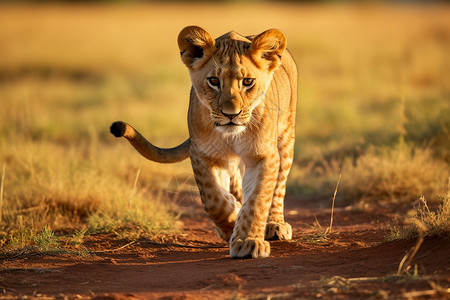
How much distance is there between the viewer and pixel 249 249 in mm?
4172

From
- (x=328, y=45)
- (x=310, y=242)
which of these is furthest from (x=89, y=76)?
(x=310, y=242)

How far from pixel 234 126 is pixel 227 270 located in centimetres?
88

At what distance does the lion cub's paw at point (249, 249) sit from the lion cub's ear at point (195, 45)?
1188mm

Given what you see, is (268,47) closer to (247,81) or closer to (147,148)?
(247,81)

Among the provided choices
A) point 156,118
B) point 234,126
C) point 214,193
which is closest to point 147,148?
point 214,193

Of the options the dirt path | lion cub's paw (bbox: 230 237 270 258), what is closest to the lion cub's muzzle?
lion cub's paw (bbox: 230 237 270 258)

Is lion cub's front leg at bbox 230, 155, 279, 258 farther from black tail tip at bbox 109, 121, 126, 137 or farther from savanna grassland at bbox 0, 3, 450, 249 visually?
savanna grassland at bbox 0, 3, 450, 249

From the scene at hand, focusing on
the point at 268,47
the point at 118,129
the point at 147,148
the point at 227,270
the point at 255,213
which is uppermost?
the point at 268,47

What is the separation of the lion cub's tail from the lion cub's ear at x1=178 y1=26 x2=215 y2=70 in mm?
624

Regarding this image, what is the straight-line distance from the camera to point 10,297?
135 inches

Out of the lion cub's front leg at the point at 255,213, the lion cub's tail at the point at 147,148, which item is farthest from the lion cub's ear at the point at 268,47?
the lion cub's tail at the point at 147,148

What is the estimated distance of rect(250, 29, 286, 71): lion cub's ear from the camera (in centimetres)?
435

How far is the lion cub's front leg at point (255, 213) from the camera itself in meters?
4.20

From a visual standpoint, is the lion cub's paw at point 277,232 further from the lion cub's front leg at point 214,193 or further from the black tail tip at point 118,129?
the black tail tip at point 118,129
